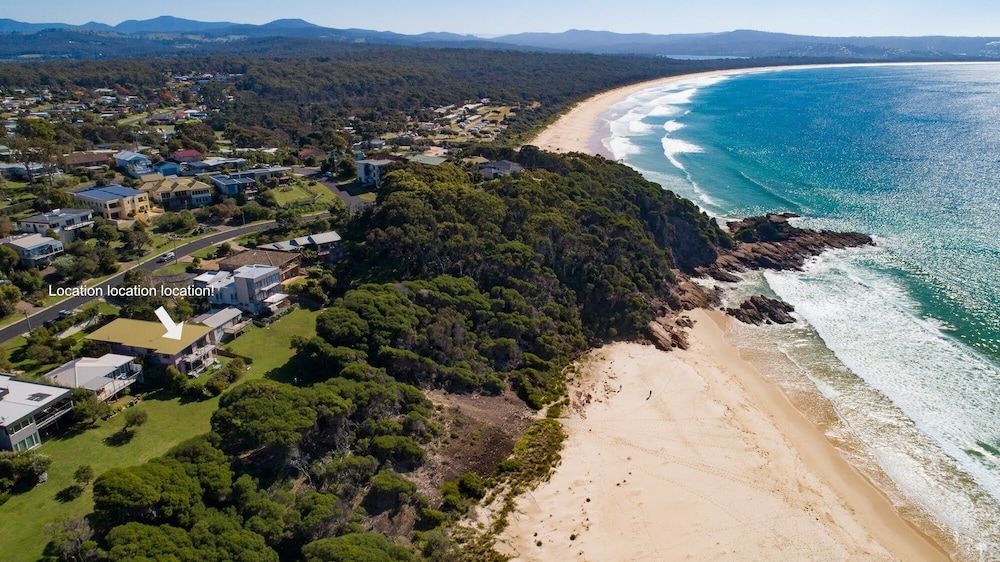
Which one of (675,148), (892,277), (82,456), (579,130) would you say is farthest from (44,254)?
(579,130)

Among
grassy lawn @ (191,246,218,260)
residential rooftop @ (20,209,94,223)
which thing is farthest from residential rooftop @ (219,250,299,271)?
residential rooftop @ (20,209,94,223)

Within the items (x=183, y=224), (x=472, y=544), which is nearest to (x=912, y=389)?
(x=472, y=544)

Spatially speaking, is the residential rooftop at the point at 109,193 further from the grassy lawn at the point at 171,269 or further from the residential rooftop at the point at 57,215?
the grassy lawn at the point at 171,269

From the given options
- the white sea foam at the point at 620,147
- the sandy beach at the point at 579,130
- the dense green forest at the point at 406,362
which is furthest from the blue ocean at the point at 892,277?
the dense green forest at the point at 406,362

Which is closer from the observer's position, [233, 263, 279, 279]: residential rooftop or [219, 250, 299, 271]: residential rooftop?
[233, 263, 279, 279]: residential rooftop

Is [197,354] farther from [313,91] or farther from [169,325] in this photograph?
[313,91]

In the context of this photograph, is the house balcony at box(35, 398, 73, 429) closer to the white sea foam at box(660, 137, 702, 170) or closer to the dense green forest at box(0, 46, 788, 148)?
the dense green forest at box(0, 46, 788, 148)
